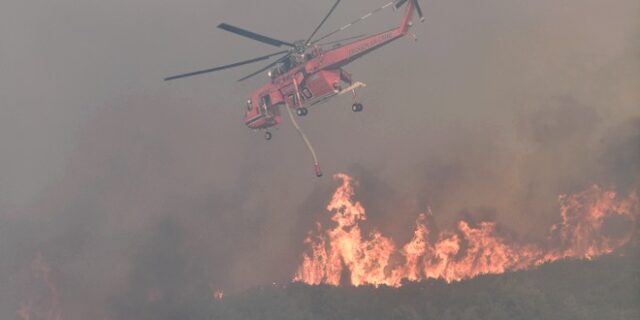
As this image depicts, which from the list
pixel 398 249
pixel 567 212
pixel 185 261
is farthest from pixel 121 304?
pixel 567 212

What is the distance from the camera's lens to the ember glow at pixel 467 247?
71.4m

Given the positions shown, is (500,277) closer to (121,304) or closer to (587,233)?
(587,233)

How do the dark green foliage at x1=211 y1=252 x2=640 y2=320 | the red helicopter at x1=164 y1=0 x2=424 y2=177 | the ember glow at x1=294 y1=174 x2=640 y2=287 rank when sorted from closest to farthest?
the red helicopter at x1=164 y1=0 x2=424 y2=177, the dark green foliage at x1=211 y1=252 x2=640 y2=320, the ember glow at x1=294 y1=174 x2=640 y2=287

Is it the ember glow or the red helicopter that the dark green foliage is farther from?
the red helicopter

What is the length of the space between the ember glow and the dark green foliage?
18.0 feet

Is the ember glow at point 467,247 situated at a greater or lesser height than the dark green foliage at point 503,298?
greater

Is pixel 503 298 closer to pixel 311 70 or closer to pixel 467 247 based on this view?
pixel 467 247

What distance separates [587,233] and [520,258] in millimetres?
8780

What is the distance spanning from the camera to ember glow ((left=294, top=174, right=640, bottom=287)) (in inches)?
2813

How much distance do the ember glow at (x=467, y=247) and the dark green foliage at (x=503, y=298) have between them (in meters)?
5.48

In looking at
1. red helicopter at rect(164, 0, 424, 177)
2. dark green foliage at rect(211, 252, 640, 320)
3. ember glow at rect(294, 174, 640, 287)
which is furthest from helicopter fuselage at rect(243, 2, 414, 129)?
ember glow at rect(294, 174, 640, 287)

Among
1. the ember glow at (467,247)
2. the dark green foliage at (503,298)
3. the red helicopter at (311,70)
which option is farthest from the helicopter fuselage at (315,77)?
the ember glow at (467,247)

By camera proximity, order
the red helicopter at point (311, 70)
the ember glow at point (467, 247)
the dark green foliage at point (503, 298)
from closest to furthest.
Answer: the red helicopter at point (311, 70), the dark green foliage at point (503, 298), the ember glow at point (467, 247)

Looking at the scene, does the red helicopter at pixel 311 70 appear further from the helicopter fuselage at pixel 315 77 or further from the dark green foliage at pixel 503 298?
the dark green foliage at pixel 503 298
